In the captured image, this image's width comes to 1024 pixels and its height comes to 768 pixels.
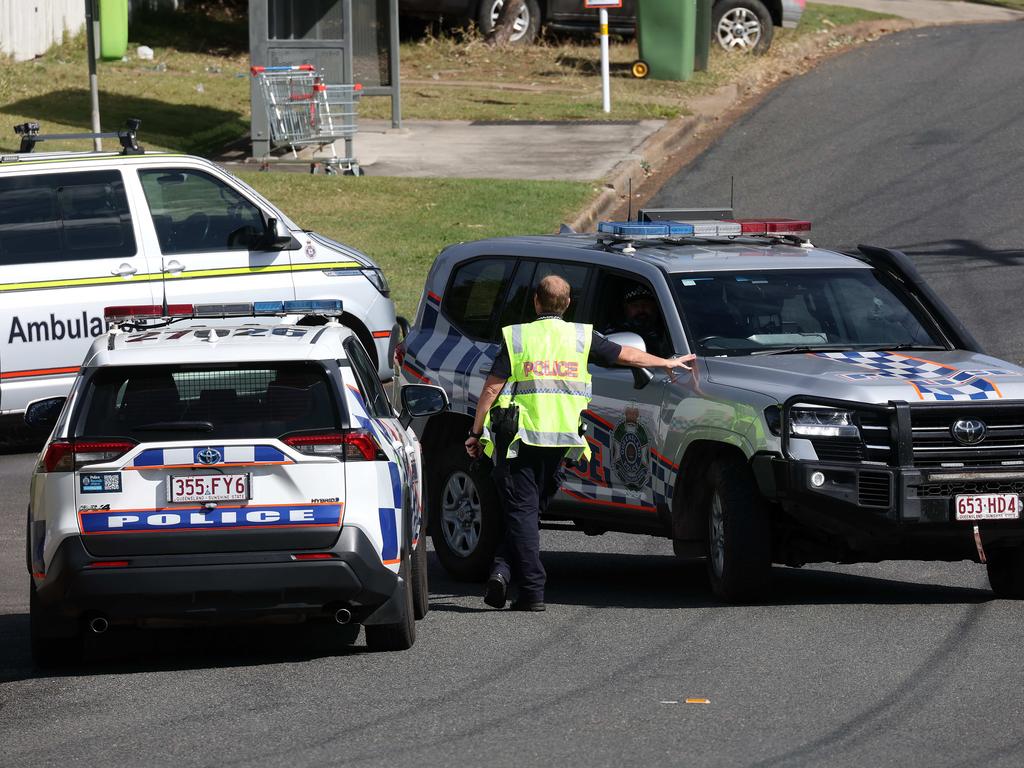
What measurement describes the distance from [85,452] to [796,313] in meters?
4.04

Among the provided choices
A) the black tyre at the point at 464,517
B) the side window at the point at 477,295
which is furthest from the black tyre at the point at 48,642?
the side window at the point at 477,295

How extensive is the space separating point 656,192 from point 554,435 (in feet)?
44.0

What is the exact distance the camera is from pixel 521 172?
2291cm

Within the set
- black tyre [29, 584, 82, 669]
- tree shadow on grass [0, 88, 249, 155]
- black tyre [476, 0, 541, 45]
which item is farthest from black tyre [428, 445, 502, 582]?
black tyre [476, 0, 541, 45]

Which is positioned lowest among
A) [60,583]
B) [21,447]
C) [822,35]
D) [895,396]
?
[21,447]

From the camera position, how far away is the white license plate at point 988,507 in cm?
848

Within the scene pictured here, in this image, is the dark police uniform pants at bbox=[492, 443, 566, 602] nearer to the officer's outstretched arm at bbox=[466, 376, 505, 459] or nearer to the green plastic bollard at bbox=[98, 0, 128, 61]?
the officer's outstretched arm at bbox=[466, 376, 505, 459]

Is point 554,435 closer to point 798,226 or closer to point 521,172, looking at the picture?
point 798,226

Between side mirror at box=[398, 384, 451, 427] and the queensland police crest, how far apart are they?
3.98 feet

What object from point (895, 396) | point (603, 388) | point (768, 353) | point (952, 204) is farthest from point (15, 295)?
point (952, 204)

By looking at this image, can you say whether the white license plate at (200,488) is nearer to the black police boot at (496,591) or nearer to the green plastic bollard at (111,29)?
the black police boot at (496,591)

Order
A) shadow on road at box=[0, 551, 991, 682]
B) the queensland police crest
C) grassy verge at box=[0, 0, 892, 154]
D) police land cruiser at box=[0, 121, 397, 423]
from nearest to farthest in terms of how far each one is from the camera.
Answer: shadow on road at box=[0, 551, 991, 682]
the queensland police crest
police land cruiser at box=[0, 121, 397, 423]
grassy verge at box=[0, 0, 892, 154]

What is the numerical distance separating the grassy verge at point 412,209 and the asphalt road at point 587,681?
8.17m

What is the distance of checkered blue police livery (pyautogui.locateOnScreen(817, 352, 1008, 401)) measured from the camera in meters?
8.59
